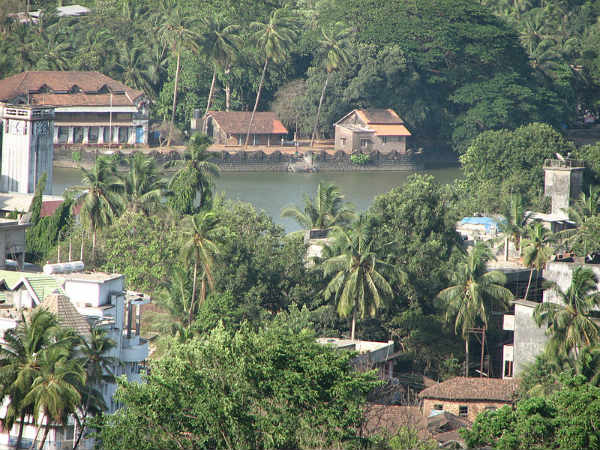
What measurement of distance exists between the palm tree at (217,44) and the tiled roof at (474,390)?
170 feet

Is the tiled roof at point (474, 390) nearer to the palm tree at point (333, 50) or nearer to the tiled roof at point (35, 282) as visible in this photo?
the tiled roof at point (35, 282)

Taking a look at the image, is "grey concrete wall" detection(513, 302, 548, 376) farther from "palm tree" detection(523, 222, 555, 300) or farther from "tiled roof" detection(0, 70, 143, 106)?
"tiled roof" detection(0, 70, 143, 106)

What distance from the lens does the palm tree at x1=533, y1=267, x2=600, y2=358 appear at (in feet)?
127

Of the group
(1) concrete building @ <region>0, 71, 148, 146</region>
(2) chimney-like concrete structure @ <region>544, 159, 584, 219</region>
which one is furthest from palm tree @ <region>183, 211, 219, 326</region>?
(1) concrete building @ <region>0, 71, 148, 146</region>

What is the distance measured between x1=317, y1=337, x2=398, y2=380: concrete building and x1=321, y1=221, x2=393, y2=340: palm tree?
1084 mm

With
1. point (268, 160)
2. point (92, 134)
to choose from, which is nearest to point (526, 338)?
point (268, 160)

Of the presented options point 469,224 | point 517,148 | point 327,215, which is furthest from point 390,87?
point 327,215

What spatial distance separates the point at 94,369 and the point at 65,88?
2182 inches

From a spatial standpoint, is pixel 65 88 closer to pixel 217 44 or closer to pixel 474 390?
pixel 217 44

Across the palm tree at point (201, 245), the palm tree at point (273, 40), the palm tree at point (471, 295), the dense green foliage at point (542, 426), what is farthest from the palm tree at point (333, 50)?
the dense green foliage at point (542, 426)

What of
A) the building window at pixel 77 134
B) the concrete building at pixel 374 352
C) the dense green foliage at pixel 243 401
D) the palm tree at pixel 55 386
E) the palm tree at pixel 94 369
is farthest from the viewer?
the building window at pixel 77 134

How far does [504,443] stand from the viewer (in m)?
27.6

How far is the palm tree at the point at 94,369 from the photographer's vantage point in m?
30.6

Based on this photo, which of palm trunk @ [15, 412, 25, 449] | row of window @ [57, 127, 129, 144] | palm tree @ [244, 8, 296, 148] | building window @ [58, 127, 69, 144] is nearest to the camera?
palm trunk @ [15, 412, 25, 449]
